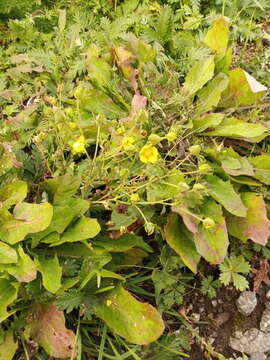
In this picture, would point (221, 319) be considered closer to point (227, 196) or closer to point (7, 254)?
point (227, 196)

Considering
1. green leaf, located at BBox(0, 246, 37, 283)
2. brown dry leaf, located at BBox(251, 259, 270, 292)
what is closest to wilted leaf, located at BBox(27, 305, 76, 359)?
green leaf, located at BBox(0, 246, 37, 283)

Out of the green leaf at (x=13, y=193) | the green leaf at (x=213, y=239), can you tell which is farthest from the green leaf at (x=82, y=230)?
the green leaf at (x=213, y=239)

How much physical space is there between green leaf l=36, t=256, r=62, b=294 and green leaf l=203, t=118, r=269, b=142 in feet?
3.24

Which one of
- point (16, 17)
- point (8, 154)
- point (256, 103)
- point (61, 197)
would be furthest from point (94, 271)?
point (16, 17)

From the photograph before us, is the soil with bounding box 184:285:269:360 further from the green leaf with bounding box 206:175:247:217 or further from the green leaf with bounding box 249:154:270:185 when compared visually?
the green leaf with bounding box 249:154:270:185

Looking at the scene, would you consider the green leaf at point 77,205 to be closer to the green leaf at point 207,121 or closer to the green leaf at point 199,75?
the green leaf at point 207,121

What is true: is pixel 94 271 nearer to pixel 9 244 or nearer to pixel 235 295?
pixel 9 244

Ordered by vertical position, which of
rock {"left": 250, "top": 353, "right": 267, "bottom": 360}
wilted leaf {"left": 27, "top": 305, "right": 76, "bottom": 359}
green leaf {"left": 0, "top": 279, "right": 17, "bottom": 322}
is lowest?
rock {"left": 250, "top": 353, "right": 267, "bottom": 360}

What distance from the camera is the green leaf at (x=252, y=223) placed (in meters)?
2.25

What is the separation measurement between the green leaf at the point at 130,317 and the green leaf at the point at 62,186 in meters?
0.47

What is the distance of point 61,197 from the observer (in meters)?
2.16

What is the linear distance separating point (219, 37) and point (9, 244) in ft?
4.94

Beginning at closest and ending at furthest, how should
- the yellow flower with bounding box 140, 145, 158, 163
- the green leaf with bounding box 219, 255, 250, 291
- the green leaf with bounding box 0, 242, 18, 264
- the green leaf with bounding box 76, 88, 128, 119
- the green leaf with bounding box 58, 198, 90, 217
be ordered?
1. the yellow flower with bounding box 140, 145, 158, 163
2. the green leaf with bounding box 0, 242, 18, 264
3. the green leaf with bounding box 58, 198, 90, 217
4. the green leaf with bounding box 219, 255, 250, 291
5. the green leaf with bounding box 76, 88, 128, 119

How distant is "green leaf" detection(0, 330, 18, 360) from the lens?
7.08 feet
